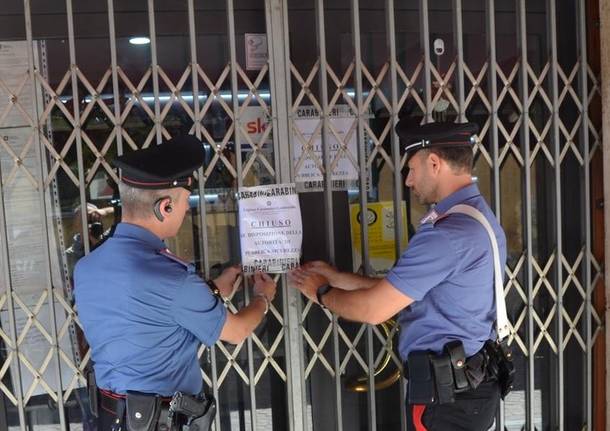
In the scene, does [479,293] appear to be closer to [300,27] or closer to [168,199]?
[168,199]

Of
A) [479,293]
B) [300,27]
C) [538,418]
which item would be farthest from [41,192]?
[538,418]

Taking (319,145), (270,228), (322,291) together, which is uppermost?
(319,145)

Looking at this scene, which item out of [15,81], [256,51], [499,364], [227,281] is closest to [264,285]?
[227,281]

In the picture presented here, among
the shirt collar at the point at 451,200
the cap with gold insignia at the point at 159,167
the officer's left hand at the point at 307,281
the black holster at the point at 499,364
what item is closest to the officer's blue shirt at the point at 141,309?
the cap with gold insignia at the point at 159,167

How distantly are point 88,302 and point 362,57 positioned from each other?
1.83 metres

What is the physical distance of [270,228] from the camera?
290cm

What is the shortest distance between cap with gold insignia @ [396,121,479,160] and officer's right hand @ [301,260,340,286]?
26.1 inches

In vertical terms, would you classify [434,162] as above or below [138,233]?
above

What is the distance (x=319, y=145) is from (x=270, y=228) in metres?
0.47

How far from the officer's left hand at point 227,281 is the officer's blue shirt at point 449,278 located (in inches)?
31.3

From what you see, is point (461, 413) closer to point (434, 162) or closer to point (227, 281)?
point (434, 162)

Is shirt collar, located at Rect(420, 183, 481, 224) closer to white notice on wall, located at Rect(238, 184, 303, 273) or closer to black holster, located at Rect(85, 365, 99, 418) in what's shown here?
white notice on wall, located at Rect(238, 184, 303, 273)

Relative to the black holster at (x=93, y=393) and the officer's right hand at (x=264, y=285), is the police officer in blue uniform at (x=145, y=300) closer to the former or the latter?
the black holster at (x=93, y=393)

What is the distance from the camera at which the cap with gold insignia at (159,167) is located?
214 cm
